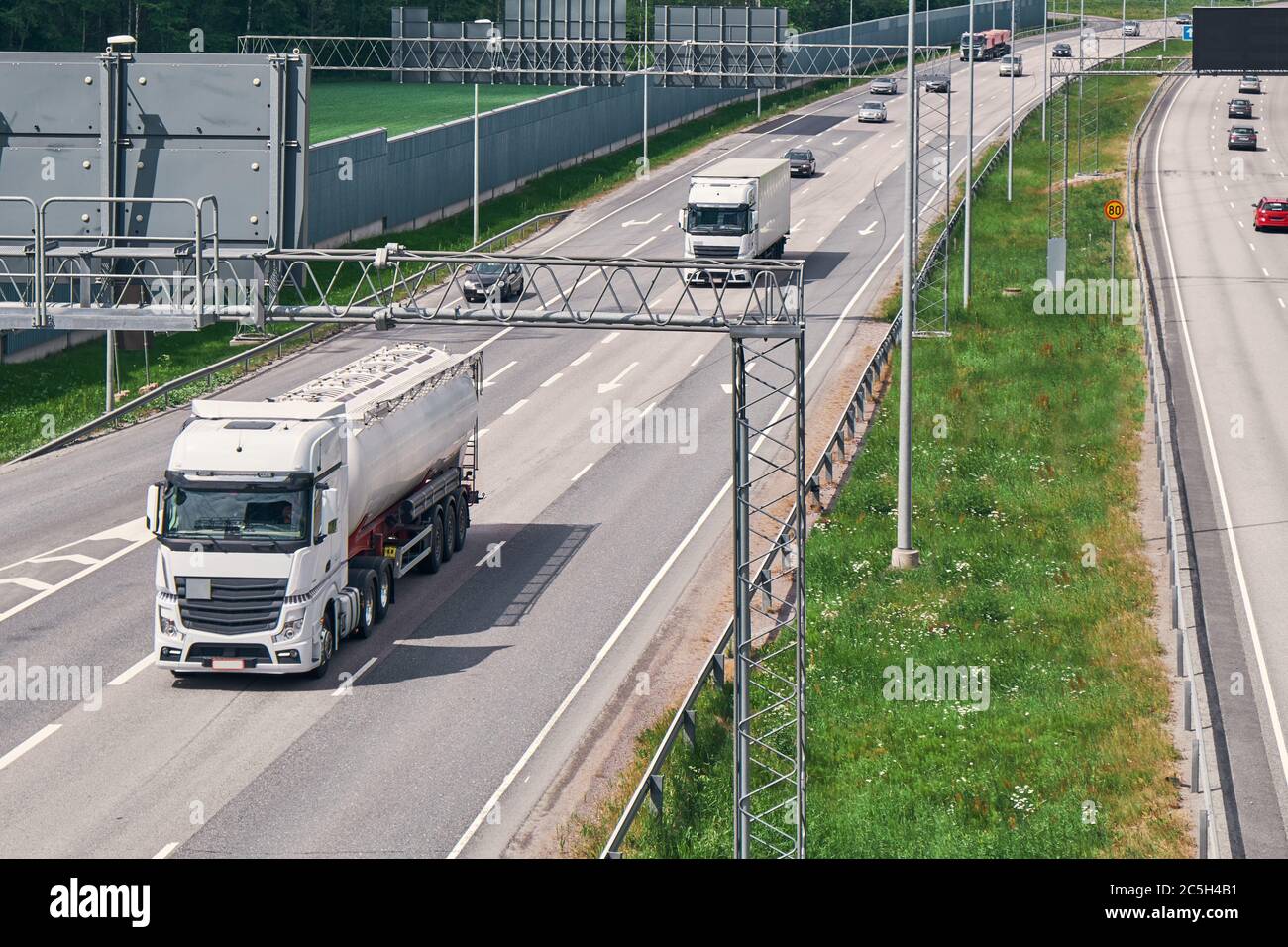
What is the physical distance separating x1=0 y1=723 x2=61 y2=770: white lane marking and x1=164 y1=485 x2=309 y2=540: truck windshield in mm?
3252

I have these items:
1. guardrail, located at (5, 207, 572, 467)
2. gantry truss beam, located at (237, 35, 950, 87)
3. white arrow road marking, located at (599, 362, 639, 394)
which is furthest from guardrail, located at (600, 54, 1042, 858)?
guardrail, located at (5, 207, 572, 467)

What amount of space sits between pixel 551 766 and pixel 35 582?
1243cm

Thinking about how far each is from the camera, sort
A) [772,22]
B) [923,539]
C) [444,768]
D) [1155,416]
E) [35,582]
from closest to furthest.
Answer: [444,768]
[35,582]
[923,539]
[1155,416]
[772,22]

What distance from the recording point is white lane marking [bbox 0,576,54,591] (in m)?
32.5

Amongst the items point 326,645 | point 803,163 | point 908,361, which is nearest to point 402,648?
point 326,645

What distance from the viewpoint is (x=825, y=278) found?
64688mm

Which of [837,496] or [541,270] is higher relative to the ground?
[541,270]

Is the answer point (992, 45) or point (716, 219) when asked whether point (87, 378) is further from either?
point (992, 45)

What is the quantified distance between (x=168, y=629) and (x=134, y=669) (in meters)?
1.63

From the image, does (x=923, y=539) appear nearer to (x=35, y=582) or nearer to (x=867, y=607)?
(x=867, y=607)

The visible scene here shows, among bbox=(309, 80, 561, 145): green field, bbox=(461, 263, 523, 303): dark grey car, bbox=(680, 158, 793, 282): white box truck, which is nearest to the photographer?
bbox=(461, 263, 523, 303): dark grey car

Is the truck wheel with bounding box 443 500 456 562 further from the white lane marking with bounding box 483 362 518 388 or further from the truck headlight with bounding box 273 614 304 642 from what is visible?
the white lane marking with bounding box 483 362 518 388

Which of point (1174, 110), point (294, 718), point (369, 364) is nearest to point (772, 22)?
point (369, 364)

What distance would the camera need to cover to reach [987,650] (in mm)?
28484
